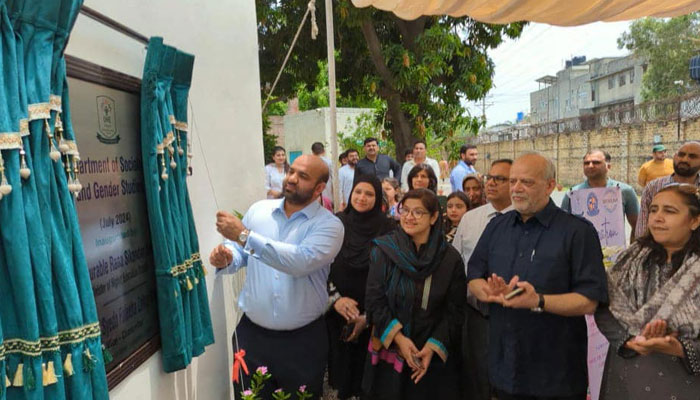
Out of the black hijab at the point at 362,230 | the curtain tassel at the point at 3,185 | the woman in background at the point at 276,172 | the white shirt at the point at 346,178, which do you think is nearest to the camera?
the curtain tassel at the point at 3,185

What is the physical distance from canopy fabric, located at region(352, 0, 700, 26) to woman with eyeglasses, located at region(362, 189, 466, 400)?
4.04 ft

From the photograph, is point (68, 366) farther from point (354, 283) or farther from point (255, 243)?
point (354, 283)

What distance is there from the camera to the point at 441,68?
27.9 ft

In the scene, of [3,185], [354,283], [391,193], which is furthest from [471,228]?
[3,185]

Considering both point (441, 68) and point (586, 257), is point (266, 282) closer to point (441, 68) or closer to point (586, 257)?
point (586, 257)

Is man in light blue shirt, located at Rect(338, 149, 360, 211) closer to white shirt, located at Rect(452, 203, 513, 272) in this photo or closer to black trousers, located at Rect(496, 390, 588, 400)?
white shirt, located at Rect(452, 203, 513, 272)

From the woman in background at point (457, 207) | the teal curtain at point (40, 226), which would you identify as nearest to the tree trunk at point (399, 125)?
the woman in background at point (457, 207)

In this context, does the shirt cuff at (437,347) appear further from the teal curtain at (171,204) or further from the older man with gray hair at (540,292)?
the teal curtain at (171,204)

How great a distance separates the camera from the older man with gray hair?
2.30 m

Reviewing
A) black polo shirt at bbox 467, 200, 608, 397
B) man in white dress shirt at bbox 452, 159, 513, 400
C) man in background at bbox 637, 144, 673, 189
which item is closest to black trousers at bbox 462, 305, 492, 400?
man in white dress shirt at bbox 452, 159, 513, 400

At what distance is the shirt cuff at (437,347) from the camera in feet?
9.07

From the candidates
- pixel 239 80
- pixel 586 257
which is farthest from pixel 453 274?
pixel 239 80

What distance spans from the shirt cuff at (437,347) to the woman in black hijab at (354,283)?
23.7 inches

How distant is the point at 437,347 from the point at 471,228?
943 mm
